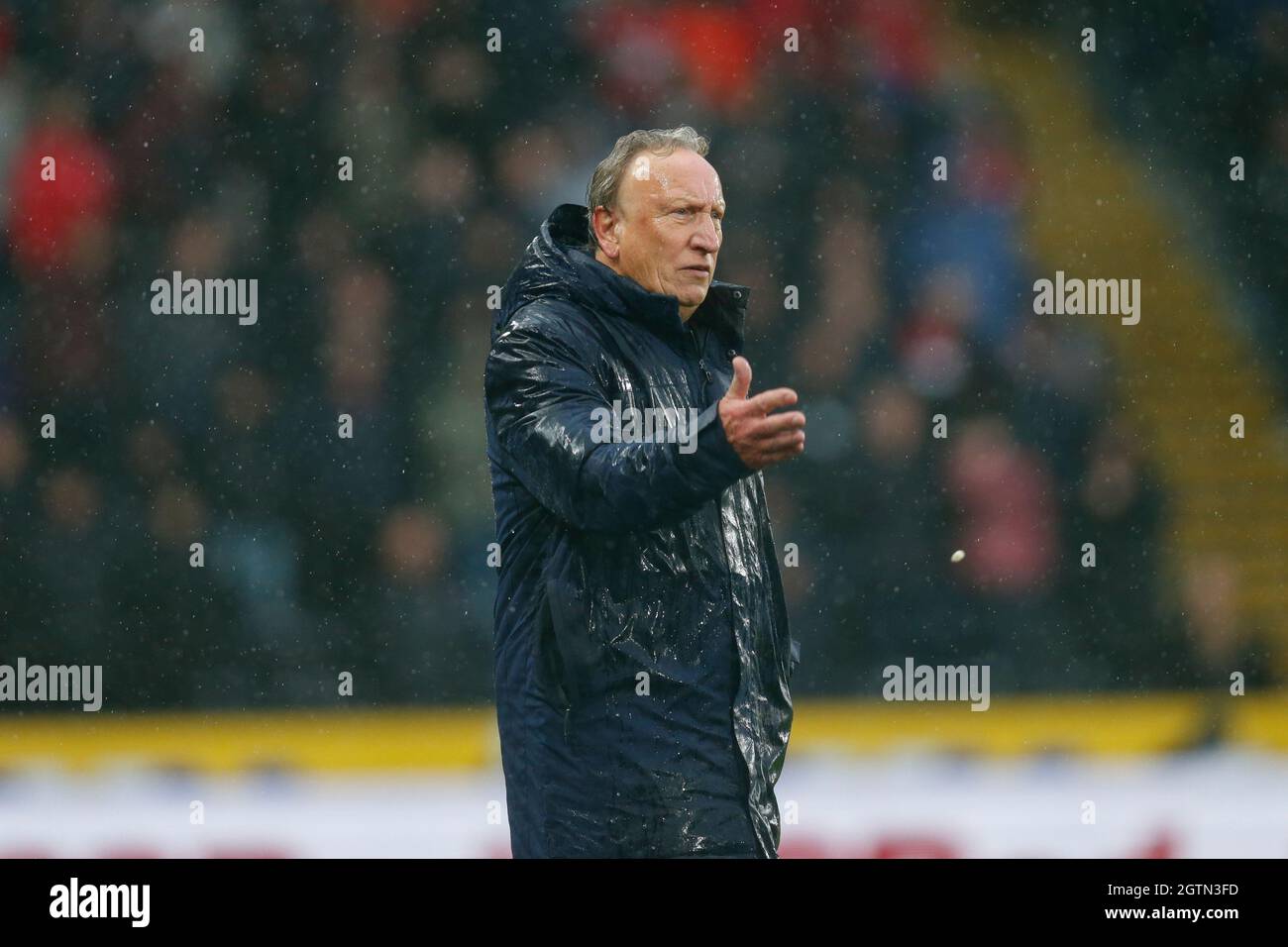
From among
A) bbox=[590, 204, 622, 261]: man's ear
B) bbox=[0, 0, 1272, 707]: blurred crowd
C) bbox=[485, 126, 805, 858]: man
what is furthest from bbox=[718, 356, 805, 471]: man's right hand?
bbox=[0, 0, 1272, 707]: blurred crowd

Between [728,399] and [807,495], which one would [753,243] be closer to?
[807,495]

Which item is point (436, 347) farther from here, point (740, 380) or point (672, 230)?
point (740, 380)

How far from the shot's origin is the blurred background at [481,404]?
18.9 ft

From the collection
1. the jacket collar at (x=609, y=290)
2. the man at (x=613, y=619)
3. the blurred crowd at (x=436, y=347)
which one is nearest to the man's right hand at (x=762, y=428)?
the man at (x=613, y=619)

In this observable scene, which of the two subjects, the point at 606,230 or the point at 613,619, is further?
the point at 606,230

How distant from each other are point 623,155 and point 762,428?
0.92 metres

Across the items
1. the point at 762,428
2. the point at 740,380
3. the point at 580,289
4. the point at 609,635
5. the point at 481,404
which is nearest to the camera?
the point at 762,428

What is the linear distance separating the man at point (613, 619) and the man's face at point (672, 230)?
50 mm

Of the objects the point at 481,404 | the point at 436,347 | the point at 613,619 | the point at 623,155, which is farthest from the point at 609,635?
the point at 436,347

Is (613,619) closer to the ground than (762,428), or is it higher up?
closer to the ground

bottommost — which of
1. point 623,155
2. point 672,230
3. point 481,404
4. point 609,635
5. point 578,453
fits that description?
point 609,635

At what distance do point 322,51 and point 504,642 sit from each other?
4334 millimetres

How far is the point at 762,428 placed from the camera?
261 cm

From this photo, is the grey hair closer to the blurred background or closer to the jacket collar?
the jacket collar
